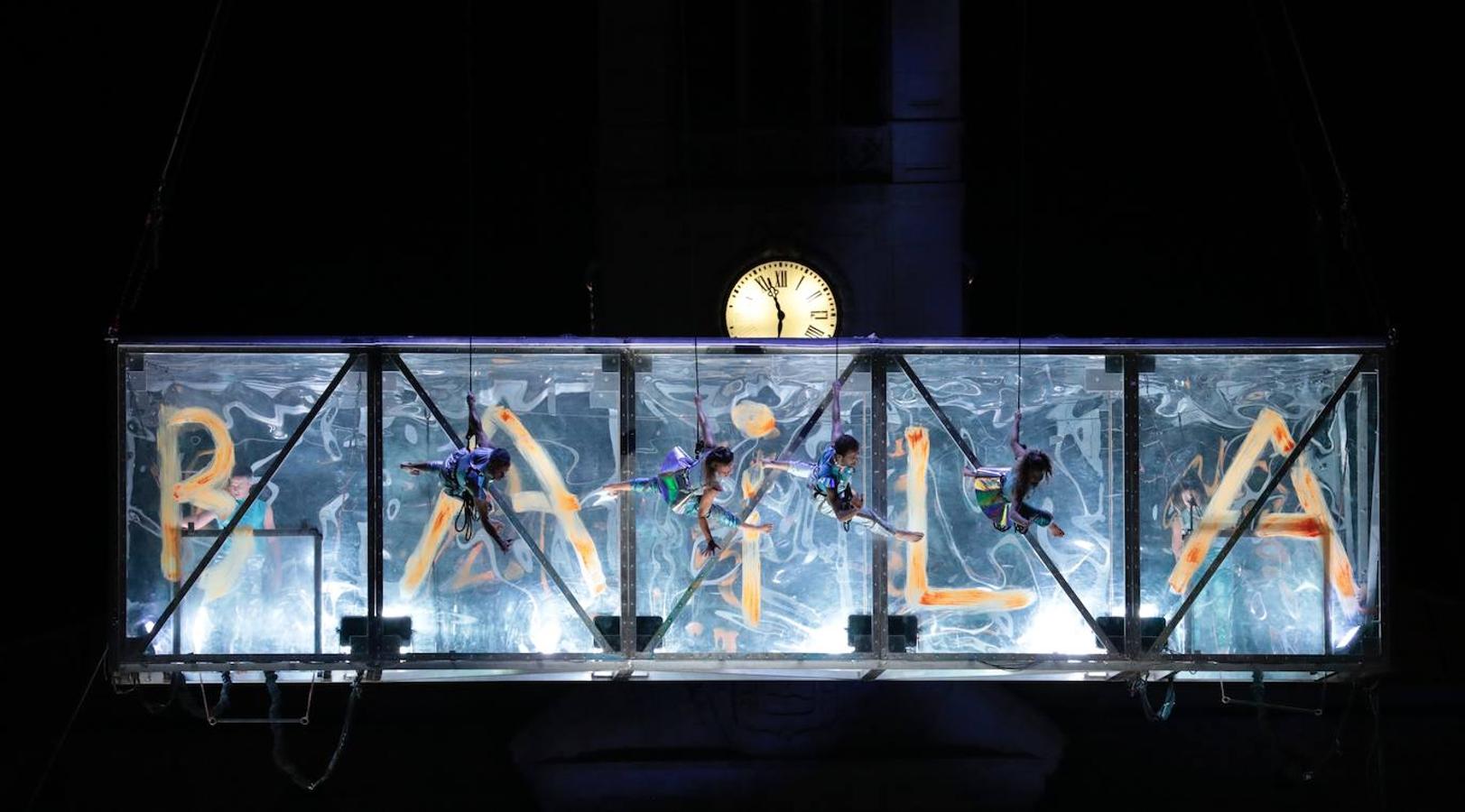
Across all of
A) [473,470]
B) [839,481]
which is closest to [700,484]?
[839,481]

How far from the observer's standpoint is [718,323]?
10.0 m

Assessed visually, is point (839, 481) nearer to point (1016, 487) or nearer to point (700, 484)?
point (700, 484)

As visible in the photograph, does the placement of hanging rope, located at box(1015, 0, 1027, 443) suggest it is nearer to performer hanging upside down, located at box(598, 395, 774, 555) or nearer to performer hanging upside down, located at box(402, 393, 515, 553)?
performer hanging upside down, located at box(598, 395, 774, 555)

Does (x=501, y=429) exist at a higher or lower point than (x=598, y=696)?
higher

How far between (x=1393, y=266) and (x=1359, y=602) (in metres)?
4.18

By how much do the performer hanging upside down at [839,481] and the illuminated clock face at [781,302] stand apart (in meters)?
3.01

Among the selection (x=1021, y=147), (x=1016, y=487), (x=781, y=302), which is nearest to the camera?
(x=1016, y=487)

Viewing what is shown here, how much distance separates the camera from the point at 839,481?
6.75 metres

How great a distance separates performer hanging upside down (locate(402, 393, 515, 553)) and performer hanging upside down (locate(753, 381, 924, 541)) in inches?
67.6

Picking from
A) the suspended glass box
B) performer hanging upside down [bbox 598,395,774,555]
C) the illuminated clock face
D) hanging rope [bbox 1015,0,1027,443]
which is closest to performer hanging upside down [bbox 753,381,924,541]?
the suspended glass box

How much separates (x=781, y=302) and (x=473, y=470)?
4084mm

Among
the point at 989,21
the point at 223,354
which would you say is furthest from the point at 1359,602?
the point at 223,354

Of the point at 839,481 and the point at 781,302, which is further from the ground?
the point at 781,302

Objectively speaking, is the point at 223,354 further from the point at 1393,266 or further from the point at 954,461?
the point at 1393,266
